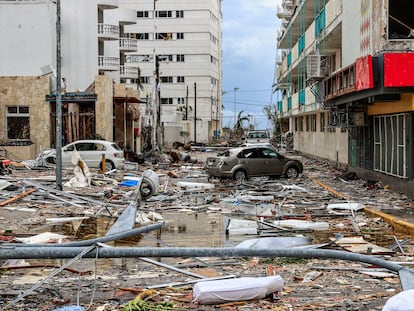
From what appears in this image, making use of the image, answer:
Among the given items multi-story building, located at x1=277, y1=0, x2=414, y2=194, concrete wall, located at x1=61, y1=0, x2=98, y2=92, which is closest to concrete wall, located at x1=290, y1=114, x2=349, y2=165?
multi-story building, located at x1=277, y1=0, x2=414, y2=194

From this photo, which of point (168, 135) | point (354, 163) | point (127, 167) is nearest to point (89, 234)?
point (354, 163)

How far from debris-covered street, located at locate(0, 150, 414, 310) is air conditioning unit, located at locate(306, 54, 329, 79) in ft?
22.5

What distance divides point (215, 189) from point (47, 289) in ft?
50.7

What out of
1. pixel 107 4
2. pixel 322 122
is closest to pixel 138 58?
pixel 107 4

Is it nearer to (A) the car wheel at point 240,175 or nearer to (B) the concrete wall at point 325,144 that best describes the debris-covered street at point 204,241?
(A) the car wheel at point 240,175

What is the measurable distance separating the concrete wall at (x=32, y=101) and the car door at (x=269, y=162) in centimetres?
1690

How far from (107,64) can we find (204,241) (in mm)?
42214

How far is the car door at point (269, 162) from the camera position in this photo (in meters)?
27.2

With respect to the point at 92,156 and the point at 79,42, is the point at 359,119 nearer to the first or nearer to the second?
the point at 92,156

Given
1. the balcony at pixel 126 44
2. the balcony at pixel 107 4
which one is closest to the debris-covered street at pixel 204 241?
the balcony at pixel 107 4

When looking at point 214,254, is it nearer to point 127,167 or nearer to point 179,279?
point 179,279

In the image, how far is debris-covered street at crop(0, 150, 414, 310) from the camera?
26.3 feet

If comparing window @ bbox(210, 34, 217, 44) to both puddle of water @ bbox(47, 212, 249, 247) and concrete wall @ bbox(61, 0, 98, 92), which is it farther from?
puddle of water @ bbox(47, 212, 249, 247)

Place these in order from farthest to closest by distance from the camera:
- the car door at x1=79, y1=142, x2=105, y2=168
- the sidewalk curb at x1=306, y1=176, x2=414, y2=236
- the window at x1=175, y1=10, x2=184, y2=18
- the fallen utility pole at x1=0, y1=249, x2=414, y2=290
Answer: the window at x1=175, y1=10, x2=184, y2=18
the car door at x1=79, y1=142, x2=105, y2=168
the sidewalk curb at x1=306, y1=176, x2=414, y2=236
the fallen utility pole at x1=0, y1=249, x2=414, y2=290
